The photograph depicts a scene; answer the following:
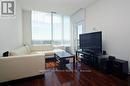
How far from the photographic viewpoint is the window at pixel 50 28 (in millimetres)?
5668

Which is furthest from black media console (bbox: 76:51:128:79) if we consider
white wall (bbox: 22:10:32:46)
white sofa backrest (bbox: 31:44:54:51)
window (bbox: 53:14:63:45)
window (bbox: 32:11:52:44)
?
white wall (bbox: 22:10:32:46)

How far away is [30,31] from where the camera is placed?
5496mm

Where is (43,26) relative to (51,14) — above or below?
below

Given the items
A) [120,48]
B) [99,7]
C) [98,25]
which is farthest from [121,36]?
[99,7]

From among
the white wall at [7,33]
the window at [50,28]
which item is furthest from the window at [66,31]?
the white wall at [7,33]

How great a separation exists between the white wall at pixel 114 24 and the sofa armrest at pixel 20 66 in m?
2.43

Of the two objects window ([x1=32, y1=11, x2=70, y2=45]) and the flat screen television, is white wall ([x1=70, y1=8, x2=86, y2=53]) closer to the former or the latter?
window ([x1=32, y1=11, x2=70, y2=45])

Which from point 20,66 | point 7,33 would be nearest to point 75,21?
point 7,33

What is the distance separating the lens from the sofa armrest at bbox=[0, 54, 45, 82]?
2.17 metres

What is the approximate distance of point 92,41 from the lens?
11.6 feet

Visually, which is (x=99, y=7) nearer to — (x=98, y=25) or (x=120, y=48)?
(x=98, y=25)

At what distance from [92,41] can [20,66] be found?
2.62 m

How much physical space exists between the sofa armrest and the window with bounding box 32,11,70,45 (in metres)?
3.41

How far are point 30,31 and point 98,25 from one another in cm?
389
